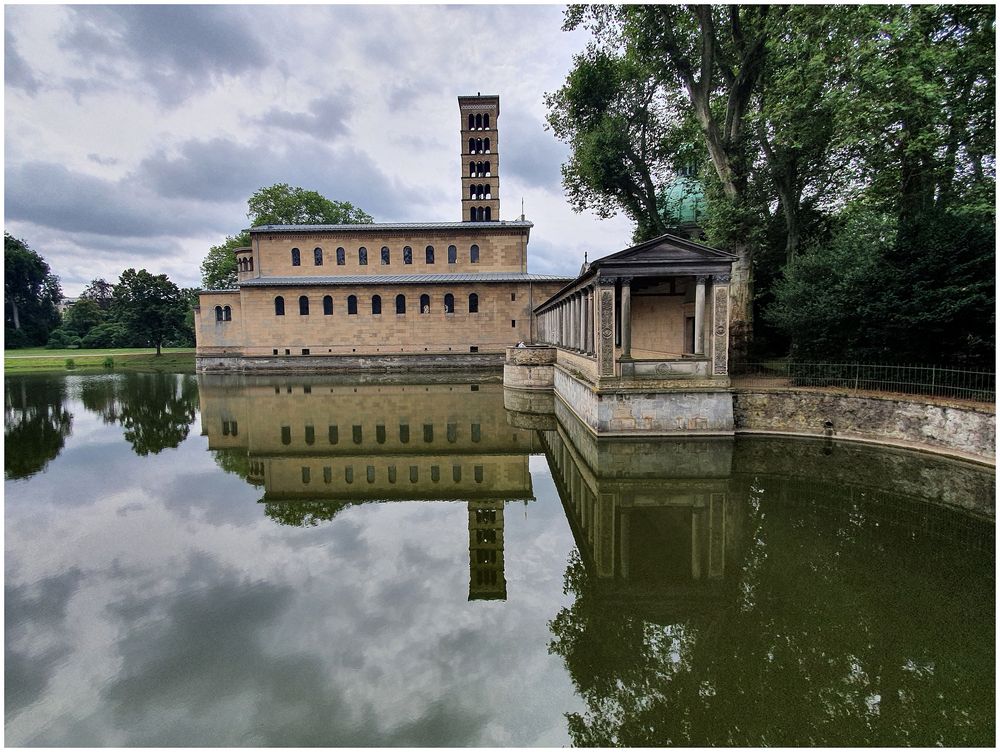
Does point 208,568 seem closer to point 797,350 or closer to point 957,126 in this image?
point 797,350

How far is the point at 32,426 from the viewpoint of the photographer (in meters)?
19.5

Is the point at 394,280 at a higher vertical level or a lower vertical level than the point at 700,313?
Answer: higher

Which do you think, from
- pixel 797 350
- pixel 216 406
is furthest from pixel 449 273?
pixel 797 350

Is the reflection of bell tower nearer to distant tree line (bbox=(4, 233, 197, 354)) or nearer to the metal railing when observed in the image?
the metal railing

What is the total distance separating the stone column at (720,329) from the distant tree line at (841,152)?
4.09m

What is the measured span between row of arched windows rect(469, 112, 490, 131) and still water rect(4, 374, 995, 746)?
1725 inches

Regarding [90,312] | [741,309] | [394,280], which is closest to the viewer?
[741,309]

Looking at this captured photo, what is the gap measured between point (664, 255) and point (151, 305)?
6060 centimetres

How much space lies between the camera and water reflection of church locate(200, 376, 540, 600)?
10461mm

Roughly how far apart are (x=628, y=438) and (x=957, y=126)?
520 inches

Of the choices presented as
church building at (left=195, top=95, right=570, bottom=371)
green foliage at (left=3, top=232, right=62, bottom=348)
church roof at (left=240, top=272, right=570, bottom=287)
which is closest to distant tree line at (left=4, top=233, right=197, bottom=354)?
green foliage at (left=3, top=232, right=62, bottom=348)

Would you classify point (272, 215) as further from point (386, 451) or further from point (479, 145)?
point (386, 451)

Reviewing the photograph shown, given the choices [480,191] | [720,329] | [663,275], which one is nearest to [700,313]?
[720,329]

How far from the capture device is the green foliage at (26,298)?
71.4 metres
